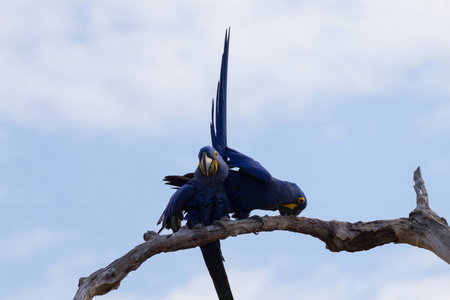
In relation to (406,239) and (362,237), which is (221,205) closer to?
(362,237)

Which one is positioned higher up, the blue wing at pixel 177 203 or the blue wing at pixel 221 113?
the blue wing at pixel 221 113

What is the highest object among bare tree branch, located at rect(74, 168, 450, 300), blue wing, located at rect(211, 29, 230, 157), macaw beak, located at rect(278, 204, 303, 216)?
blue wing, located at rect(211, 29, 230, 157)

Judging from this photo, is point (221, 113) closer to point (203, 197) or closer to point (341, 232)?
point (203, 197)

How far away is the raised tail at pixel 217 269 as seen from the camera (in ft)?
20.2

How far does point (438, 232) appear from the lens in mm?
5539

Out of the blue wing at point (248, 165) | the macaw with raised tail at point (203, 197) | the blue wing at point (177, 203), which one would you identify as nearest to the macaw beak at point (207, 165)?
the macaw with raised tail at point (203, 197)

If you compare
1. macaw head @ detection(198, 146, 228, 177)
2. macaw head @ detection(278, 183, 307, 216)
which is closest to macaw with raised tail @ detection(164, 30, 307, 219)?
macaw head @ detection(278, 183, 307, 216)

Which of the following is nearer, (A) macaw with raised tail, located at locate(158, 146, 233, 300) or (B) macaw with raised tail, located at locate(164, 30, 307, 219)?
(A) macaw with raised tail, located at locate(158, 146, 233, 300)

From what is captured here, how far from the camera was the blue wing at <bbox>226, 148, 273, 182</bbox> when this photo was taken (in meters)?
5.96

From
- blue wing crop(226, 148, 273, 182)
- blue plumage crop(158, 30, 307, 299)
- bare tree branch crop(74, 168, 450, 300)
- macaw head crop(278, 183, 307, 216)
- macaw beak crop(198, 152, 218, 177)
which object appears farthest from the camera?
macaw head crop(278, 183, 307, 216)

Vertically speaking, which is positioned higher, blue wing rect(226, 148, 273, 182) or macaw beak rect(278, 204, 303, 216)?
blue wing rect(226, 148, 273, 182)

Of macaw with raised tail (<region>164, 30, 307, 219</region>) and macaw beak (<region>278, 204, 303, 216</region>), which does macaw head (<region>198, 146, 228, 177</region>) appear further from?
macaw beak (<region>278, 204, 303, 216</region>)

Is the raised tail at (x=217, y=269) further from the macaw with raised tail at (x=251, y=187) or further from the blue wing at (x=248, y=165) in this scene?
the blue wing at (x=248, y=165)

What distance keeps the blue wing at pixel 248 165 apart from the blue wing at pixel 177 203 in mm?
560
